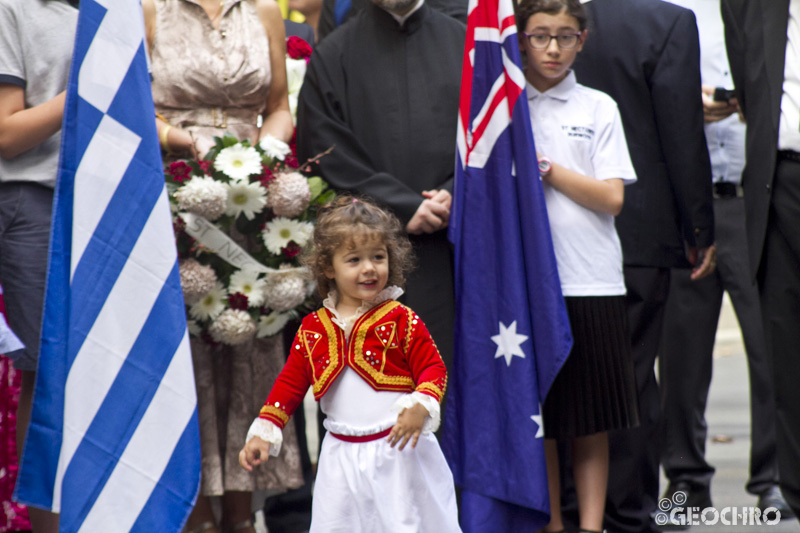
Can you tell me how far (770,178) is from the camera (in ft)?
14.4

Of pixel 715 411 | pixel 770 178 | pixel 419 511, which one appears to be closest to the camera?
pixel 419 511

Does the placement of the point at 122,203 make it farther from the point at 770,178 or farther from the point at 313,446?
the point at 313,446

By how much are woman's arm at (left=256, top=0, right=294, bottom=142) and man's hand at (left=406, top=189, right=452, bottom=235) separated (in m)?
0.74

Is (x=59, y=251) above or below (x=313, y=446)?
above

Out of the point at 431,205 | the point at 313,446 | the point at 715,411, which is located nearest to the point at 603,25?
the point at 431,205

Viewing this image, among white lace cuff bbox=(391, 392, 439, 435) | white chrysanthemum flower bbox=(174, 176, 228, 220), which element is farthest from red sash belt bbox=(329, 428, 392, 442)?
white chrysanthemum flower bbox=(174, 176, 228, 220)

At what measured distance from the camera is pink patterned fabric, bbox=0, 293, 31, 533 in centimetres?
475

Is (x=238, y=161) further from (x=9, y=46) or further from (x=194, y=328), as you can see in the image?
(x=9, y=46)

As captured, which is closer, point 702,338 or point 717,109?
point 717,109

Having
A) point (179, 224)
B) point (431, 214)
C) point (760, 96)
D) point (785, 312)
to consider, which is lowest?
point (179, 224)

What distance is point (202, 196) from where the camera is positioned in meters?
4.29

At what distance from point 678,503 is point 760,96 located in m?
2.03

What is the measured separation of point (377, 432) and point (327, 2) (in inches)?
108

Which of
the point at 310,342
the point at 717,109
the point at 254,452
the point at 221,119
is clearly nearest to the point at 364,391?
the point at 310,342
